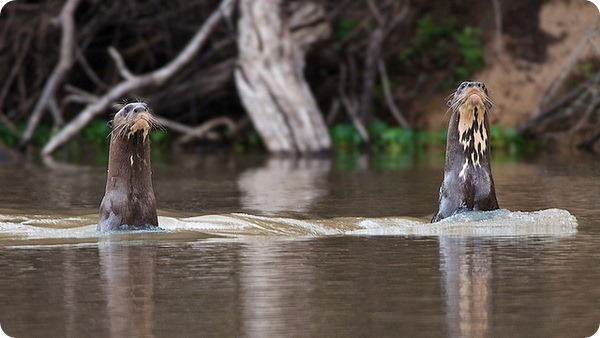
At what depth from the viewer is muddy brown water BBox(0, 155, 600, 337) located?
4.68m

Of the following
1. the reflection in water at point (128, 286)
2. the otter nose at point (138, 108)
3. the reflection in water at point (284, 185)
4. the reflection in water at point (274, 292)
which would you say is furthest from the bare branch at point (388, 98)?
the reflection in water at point (274, 292)

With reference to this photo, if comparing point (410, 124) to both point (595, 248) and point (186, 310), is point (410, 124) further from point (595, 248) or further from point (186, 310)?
point (186, 310)

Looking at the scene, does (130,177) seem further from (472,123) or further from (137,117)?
(472,123)

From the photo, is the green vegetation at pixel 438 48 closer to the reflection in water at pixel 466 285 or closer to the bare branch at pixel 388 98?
the bare branch at pixel 388 98

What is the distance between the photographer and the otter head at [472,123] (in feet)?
26.2

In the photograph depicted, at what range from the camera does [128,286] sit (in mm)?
5496

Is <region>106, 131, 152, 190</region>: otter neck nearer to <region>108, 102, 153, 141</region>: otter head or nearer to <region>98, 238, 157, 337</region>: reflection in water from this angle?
<region>108, 102, 153, 141</region>: otter head

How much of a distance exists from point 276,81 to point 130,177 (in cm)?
815

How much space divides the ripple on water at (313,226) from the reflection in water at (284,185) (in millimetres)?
867

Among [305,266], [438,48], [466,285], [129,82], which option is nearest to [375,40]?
[438,48]

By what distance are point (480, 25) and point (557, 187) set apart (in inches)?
330

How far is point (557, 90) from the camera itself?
57.0ft

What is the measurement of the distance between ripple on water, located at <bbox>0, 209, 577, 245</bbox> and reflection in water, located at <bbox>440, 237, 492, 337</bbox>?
470 mm

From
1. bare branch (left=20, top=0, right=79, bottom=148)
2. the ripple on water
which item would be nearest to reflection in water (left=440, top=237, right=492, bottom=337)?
the ripple on water
